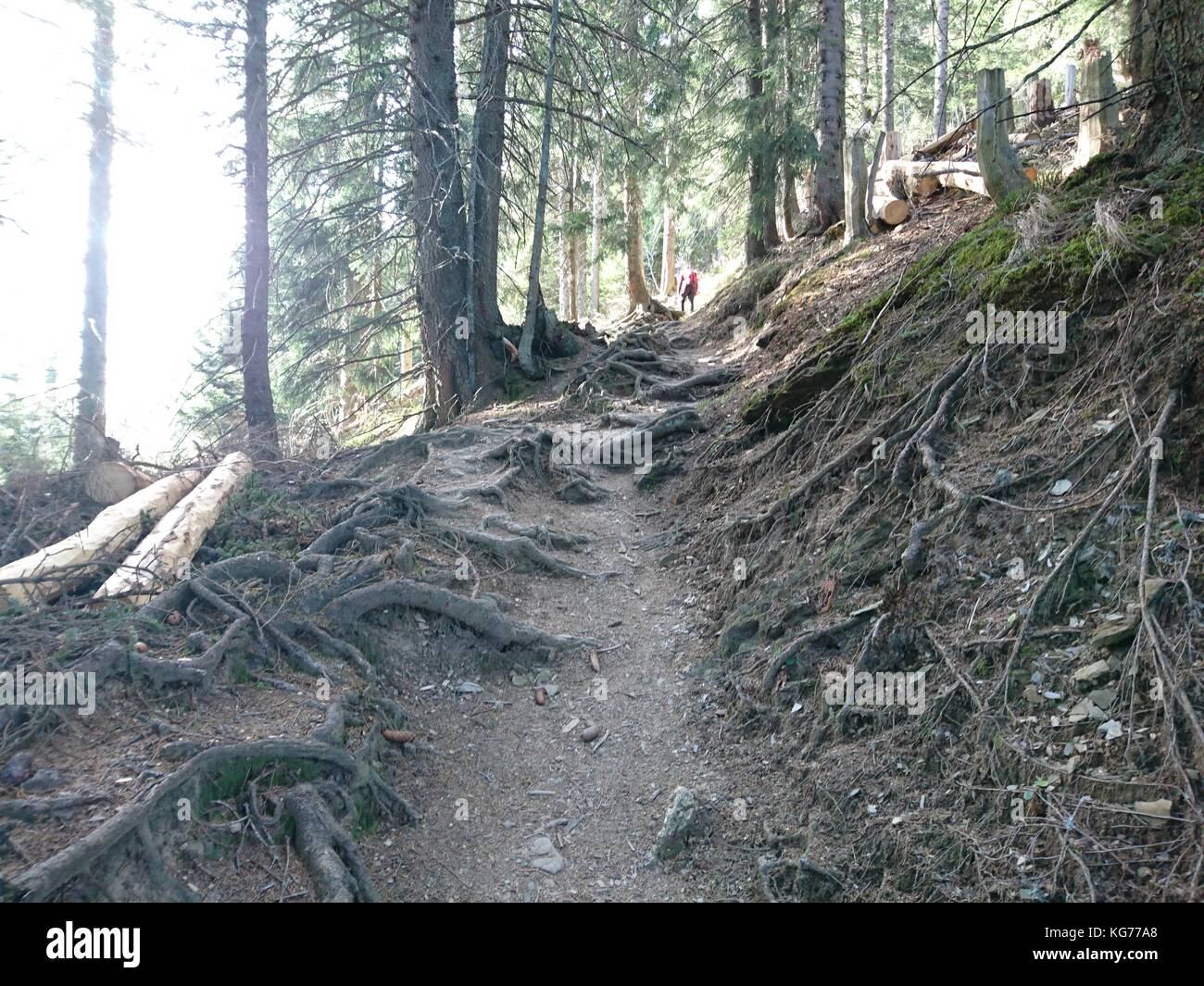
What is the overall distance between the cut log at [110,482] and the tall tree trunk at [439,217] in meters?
6.23

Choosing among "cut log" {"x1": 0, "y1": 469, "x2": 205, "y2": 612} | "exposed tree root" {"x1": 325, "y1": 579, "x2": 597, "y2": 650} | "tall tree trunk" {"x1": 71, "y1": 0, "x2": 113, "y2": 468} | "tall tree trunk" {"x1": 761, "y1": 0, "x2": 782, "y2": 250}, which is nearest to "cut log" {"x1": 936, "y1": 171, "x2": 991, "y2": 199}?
"tall tree trunk" {"x1": 761, "y1": 0, "x2": 782, "y2": 250}

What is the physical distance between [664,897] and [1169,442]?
4.06 meters

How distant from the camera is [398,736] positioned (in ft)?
18.9

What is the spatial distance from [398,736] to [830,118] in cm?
1485

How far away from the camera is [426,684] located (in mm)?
6523

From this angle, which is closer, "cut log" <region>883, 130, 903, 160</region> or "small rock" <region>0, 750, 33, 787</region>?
"small rock" <region>0, 750, 33, 787</region>

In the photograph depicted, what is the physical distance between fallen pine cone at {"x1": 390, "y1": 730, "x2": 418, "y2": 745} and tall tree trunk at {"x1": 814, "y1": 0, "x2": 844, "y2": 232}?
45.7 feet

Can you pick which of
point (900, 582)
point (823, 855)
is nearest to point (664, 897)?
point (823, 855)

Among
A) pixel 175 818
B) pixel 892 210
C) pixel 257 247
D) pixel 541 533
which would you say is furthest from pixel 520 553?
pixel 892 210

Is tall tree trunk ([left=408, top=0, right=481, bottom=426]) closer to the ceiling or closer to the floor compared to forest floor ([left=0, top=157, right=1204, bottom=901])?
closer to the ceiling

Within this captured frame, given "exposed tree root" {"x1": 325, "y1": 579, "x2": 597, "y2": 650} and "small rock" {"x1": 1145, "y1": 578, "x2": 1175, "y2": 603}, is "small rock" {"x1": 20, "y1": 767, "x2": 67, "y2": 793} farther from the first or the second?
"small rock" {"x1": 1145, "y1": 578, "x2": 1175, "y2": 603}

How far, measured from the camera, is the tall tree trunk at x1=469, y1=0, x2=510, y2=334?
13484 millimetres

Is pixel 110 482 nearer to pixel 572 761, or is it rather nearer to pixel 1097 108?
pixel 572 761

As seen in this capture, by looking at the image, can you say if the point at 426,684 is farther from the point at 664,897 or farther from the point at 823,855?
the point at 823,855
